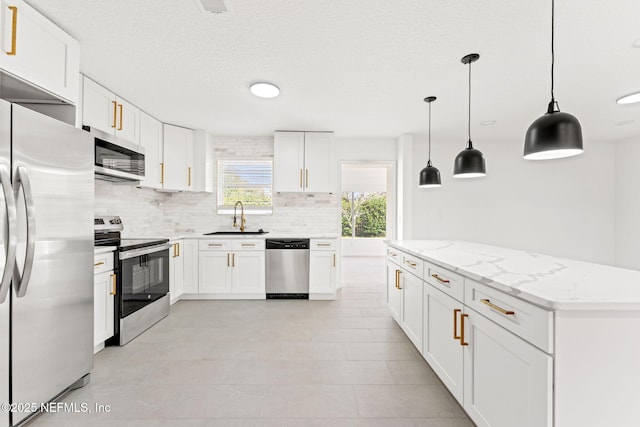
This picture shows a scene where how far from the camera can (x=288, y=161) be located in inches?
176

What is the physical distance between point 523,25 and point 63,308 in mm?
3450

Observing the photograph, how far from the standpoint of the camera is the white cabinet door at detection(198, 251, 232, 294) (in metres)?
4.13

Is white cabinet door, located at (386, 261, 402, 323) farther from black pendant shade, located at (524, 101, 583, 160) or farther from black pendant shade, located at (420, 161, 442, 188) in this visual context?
black pendant shade, located at (524, 101, 583, 160)

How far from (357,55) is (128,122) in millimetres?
2624

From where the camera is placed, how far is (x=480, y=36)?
2.06m

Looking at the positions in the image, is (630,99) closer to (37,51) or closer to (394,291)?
(394,291)

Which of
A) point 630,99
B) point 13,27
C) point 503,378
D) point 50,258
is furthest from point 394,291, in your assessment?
point 13,27

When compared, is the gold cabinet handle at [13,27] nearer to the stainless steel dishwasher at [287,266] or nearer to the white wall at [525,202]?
the stainless steel dishwasher at [287,266]

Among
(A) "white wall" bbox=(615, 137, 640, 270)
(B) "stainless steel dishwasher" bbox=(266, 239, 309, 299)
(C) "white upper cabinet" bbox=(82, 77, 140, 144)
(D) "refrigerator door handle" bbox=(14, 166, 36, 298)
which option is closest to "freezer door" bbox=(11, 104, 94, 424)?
(D) "refrigerator door handle" bbox=(14, 166, 36, 298)

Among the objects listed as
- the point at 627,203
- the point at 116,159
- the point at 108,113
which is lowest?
the point at 627,203

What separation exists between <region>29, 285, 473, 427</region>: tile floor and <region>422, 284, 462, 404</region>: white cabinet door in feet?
0.58

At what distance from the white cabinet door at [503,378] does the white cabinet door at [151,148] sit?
3803 mm

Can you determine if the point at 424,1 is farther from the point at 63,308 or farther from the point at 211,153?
the point at 211,153

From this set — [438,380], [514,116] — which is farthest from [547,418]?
[514,116]
